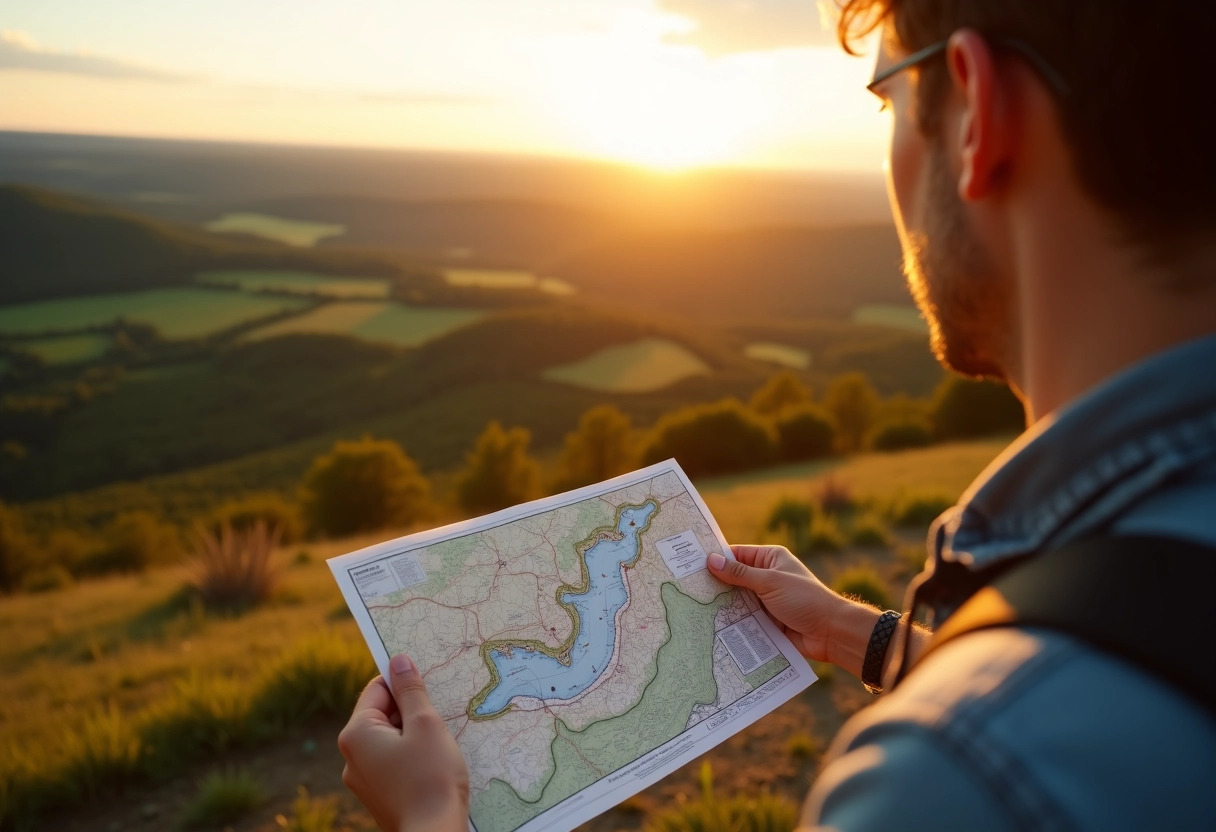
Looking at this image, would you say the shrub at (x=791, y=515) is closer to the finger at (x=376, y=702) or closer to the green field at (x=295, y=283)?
the finger at (x=376, y=702)

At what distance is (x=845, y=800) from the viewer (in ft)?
2.09

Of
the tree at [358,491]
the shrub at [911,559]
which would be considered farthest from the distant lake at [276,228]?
the shrub at [911,559]

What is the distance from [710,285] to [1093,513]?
355 feet

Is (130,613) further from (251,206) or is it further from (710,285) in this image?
(251,206)

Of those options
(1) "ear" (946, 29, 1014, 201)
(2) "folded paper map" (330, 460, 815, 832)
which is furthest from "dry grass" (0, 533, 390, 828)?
(1) "ear" (946, 29, 1014, 201)

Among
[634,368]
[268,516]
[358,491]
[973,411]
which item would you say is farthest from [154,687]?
[634,368]

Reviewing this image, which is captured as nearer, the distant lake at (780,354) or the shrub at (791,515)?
the shrub at (791,515)

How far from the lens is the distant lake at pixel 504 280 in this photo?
329ft

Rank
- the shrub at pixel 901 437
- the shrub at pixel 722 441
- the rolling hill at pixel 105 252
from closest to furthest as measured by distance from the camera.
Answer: the shrub at pixel 901 437 → the shrub at pixel 722 441 → the rolling hill at pixel 105 252

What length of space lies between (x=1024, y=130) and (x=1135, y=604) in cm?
64

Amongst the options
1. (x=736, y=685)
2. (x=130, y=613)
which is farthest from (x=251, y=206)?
(x=736, y=685)

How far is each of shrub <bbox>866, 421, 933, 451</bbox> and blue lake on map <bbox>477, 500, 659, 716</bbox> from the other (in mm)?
31577

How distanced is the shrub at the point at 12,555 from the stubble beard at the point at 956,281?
4960 centimetres

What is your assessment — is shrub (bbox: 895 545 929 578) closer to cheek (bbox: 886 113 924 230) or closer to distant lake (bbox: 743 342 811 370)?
cheek (bbox: 886 113 924 230)
